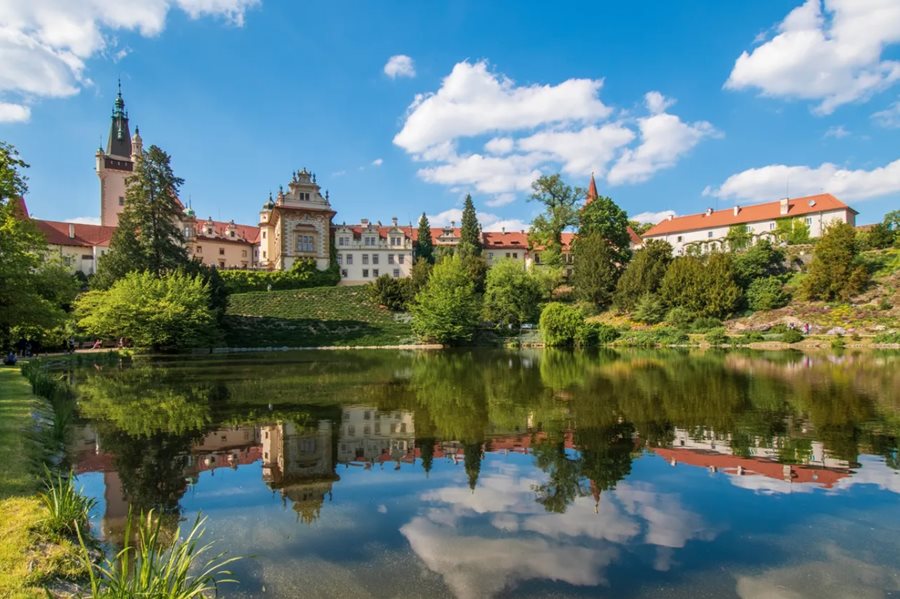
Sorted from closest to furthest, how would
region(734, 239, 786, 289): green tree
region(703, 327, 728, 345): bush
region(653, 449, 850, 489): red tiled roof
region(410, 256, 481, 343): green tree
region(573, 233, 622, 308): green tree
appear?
region(653, 449, 850, 489): red tiled roof → region(703, 327, 728, 345): bush → region(410, 256, 481, 343): green tree → region(734, 239, 786, 289): green tree → region(573, 233, 622, 308): green tree

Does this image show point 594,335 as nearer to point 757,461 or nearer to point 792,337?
point 792,337

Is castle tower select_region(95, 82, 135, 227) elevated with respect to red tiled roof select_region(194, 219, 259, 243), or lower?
elevated

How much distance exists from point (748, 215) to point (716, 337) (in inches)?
1576

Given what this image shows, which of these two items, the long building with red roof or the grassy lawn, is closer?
the grassy lawn

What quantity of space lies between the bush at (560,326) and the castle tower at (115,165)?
57.2 meters

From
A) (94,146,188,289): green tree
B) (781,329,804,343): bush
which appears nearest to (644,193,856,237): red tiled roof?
(781,329,804,343): bush

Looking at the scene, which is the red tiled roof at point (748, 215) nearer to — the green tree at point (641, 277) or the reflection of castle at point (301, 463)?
the green tree at point (641, 277)

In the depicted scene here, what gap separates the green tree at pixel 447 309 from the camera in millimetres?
42594

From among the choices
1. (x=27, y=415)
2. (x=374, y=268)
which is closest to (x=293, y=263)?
(x=374, y=268)

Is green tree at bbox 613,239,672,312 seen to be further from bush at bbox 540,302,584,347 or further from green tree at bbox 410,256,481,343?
green tree at bbox 410,256,481,343

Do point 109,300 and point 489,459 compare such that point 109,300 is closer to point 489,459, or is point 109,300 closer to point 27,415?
point 27,415

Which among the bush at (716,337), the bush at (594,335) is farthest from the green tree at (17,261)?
the bush at (716,337)

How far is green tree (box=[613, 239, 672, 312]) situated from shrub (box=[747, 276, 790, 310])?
25.3ft

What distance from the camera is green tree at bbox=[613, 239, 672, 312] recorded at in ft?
164
